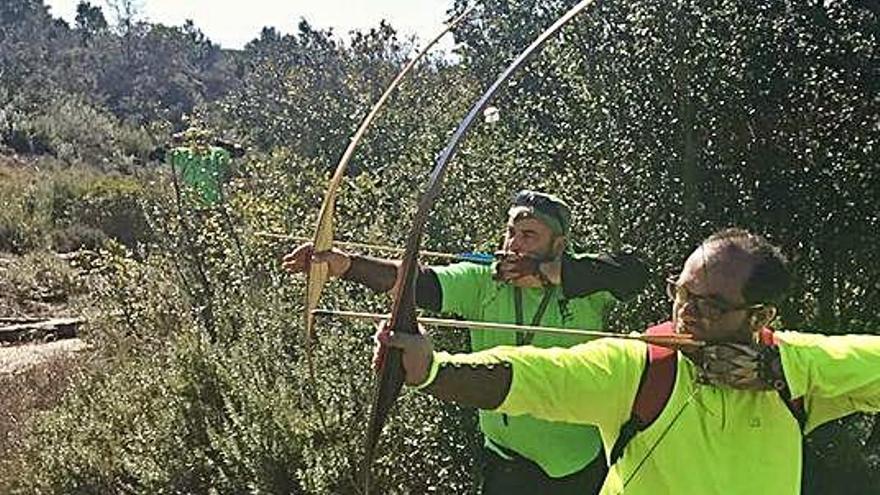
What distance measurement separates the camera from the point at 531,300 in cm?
311

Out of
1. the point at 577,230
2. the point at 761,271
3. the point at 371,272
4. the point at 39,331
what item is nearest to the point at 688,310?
the point at 761,271

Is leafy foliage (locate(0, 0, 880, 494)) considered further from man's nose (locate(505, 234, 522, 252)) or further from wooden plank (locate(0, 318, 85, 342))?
wooden plank (locate(0, 318, 85, 342))

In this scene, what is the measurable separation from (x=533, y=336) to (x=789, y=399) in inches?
40.0

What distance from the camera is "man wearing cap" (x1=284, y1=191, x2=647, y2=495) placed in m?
3.02

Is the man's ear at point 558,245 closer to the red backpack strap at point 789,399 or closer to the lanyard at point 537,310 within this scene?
the lanyard at point 537,310

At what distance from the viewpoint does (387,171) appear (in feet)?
26.7

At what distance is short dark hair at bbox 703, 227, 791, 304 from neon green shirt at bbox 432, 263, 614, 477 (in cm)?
83

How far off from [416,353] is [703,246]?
564mm

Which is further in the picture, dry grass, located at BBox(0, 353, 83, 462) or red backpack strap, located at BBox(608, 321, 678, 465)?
dry grass, located at BBox(0, 353, 83, 462)

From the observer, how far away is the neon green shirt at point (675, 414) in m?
2.07

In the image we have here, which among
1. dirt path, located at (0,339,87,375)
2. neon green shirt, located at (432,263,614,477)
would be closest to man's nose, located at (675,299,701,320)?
neon green shirt, located at (432,263,614,477)

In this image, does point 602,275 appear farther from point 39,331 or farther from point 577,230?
point 39,331

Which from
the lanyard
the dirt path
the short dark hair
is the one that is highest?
the short dark hair

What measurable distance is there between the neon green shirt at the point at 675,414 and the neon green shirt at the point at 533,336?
84 cm
